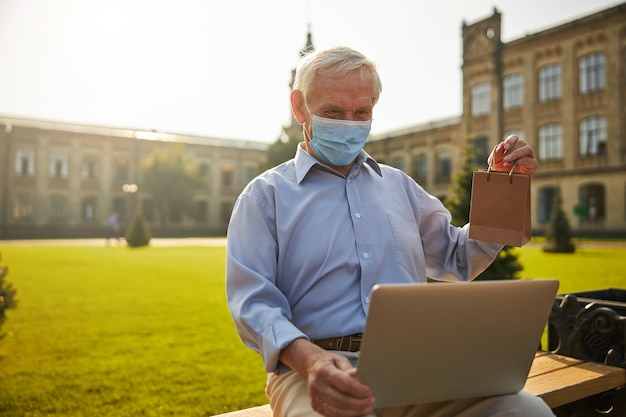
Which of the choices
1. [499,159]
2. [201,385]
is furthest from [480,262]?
[201,385]

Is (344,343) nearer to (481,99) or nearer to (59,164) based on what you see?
(481,99)

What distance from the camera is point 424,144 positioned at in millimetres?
36594

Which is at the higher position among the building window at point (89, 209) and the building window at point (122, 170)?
the building window at point (122, 170)

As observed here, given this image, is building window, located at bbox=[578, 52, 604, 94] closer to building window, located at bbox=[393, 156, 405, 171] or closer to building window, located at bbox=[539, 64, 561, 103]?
building window, located at bbox=[539, 64, 561, 103]

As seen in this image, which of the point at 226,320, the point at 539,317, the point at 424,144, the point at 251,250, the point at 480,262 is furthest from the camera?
the point at 424,144

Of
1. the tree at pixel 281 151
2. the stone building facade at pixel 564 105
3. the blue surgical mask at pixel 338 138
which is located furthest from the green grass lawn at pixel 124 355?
the stone building facade at pixel 564 105

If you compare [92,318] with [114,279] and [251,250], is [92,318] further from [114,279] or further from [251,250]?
[251,250]

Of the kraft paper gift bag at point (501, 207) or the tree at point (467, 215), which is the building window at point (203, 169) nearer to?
the tree at point (467, 215)

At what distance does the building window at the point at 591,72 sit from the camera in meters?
25.8

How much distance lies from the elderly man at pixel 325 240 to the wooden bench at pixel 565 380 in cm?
52

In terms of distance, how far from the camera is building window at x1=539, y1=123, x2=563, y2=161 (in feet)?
90.2

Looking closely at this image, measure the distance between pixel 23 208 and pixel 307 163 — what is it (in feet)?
139

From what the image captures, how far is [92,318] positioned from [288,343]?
6070 millimetres

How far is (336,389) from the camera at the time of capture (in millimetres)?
1329
